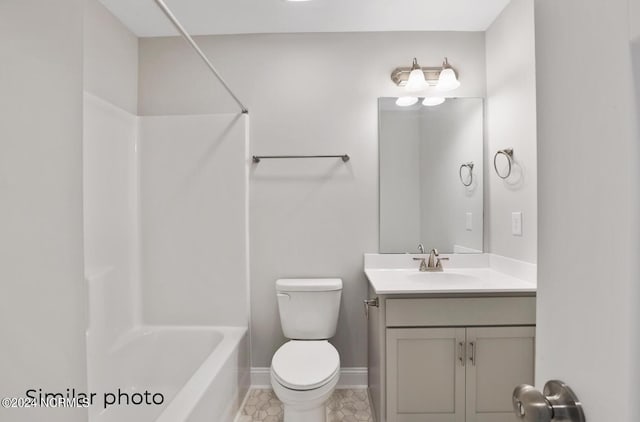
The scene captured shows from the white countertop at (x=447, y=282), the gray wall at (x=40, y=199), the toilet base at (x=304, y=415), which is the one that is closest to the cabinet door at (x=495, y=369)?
the white countertop at (x=447, y=282)

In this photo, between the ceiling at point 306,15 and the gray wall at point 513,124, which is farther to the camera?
the ceiling at point 306,15

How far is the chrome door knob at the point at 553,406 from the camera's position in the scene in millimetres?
410

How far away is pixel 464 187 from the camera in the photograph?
2279mm

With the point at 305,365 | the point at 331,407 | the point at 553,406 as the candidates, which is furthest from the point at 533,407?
the point at 331,407

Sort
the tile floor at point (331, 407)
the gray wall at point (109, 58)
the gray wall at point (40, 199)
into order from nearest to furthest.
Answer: the gray wall at point (40, 199) < the gray wall at point (109, 58) < the tile floor at point (331, 407)

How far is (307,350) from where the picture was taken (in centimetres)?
189

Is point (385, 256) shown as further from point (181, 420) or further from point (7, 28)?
point (7, 28)

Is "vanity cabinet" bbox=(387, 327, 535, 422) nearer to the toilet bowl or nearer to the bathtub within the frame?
the toilet bowl

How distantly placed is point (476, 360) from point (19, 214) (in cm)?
184

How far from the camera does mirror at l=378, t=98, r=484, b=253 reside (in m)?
2.28

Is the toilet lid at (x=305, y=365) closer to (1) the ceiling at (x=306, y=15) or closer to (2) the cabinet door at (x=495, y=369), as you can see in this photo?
(2) the cabinet door at (x=495, y=369)

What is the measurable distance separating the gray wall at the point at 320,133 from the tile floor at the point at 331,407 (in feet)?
1.86

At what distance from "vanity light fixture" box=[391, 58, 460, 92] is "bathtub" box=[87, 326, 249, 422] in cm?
194

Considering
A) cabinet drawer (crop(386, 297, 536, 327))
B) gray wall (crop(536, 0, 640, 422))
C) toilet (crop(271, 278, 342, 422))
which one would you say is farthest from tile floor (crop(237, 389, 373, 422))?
gray wall (crop(536, 0, 640, 422))
